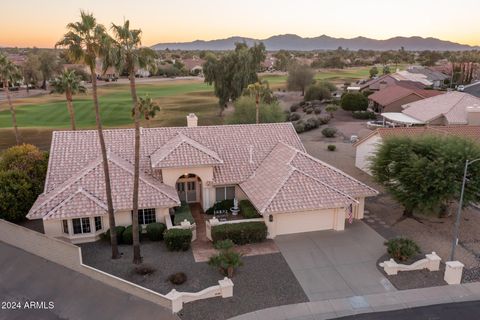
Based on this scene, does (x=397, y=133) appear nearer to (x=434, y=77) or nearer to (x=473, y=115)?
(x=473, y=115)

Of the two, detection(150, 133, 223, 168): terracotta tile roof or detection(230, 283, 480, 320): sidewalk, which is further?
detection(150, 133, 223, 168): terracotta tile roof

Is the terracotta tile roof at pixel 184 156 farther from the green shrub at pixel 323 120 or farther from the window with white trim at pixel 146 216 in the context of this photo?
the green shrub at pixel 323 120

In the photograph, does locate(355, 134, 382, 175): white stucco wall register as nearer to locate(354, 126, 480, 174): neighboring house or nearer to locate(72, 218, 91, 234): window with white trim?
locate(354, 126, 480, 174): neighboring house

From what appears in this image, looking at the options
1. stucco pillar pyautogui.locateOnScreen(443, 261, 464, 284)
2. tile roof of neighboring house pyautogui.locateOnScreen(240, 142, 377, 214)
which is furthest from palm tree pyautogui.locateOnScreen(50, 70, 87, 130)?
stucco pillar pyautogui.locateOnScreen(443, 261, 464, 284)

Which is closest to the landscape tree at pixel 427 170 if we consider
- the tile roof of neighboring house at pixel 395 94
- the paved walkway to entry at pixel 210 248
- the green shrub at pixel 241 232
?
the paved walkway to entry at pixel 210 248

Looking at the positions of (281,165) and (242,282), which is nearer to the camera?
(242,282)

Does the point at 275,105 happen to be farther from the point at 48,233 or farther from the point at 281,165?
the point at 48,233

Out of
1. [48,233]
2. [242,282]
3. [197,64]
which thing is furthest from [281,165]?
[197,64]
